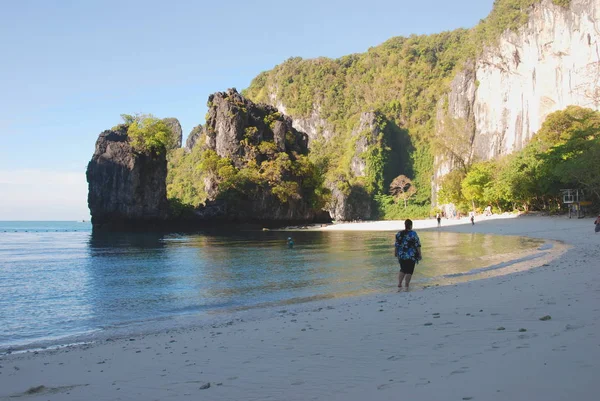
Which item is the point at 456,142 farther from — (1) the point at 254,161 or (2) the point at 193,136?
(2) the point at 193,136

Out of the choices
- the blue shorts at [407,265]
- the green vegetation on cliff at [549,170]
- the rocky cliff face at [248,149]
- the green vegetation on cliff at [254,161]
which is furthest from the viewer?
the rocky cliff face at [248,149]

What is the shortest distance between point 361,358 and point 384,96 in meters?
161

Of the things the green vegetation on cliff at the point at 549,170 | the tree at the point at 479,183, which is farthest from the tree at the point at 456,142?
the green vegetation on cliff at the point at 549,170

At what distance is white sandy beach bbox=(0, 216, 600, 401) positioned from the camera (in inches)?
174

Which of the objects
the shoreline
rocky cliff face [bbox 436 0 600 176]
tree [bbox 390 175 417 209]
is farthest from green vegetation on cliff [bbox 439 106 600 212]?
tree [bbox 390 175 417 209]

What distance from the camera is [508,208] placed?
70.9m

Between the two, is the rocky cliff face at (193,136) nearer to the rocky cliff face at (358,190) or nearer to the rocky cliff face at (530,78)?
the rocky cliff face at (358,190)

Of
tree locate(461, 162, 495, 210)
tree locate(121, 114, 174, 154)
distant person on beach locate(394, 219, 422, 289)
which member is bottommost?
distant person on beach locate(394, 219, 422, 289)

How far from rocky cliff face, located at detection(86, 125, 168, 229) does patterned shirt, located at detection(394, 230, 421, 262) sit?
59.1 m

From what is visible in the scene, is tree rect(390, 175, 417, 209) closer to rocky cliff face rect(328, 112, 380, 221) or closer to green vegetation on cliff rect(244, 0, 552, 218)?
green vegetation on cliff rect(244, 0, 552, 218)

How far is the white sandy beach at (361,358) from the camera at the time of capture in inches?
174

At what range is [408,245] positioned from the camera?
12.7 meters

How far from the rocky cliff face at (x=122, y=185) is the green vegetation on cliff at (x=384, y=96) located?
1887 inches

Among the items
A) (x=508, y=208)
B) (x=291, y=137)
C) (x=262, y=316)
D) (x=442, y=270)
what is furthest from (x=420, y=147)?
(x=262, y=316)
